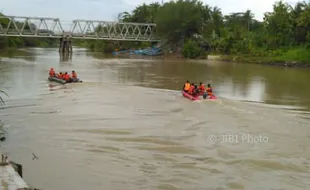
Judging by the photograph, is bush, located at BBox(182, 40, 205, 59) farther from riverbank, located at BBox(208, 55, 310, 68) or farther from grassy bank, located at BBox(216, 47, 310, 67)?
grassy bank, located at BBox(216, 47, 310, 67)

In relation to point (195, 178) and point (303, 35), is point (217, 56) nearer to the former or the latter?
point (303, 35)

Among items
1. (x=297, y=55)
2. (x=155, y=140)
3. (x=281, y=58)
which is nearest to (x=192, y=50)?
(x=281, y=58)

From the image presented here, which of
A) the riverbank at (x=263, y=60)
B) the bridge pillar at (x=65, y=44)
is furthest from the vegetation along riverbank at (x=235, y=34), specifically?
the bridge pillar at (x=65, y=44)

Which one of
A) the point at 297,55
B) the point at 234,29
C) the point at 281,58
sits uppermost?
the point at 234,29

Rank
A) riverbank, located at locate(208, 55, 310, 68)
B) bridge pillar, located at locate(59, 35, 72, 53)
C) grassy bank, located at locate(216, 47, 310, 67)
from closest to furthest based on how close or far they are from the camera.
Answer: riverbank, located at locate(208, 55, 310, 68) → grassy bank, located at locate(216, 47, 310, 67) → bridge pillar, located at locate(59, 35, 72, 53)

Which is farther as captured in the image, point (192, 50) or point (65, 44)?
point (65, 44)

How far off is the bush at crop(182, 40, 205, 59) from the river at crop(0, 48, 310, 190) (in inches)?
1703

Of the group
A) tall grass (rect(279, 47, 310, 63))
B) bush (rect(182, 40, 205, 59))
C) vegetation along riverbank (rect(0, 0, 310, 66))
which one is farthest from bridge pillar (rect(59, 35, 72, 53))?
tall grass (rect(279, 47, 310, 63))

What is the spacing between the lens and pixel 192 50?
2645 inches

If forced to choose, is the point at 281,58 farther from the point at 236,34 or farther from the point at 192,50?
the point at 192,50

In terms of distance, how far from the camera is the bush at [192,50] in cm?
6706

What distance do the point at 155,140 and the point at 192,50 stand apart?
54774 mm

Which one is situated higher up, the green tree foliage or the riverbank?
the green tree foliage

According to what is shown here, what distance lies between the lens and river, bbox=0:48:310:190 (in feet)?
33.0
